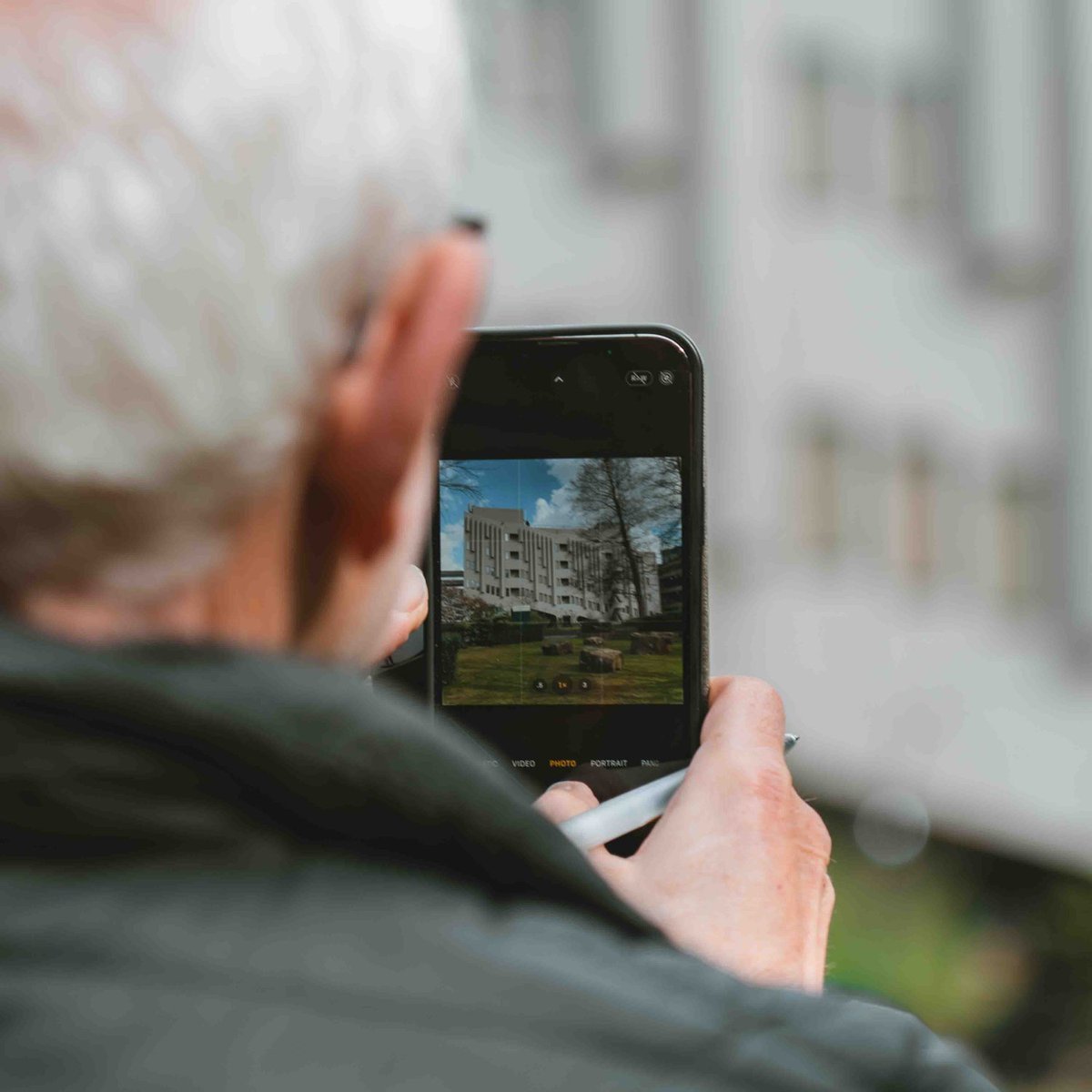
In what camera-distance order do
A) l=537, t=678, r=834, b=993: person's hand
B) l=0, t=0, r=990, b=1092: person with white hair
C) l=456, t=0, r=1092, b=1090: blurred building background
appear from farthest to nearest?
l=456, t=0, r=1092, b=1090: blurred building background, l=537, t=678, r=834, b=993: person's hand, l=0, t=0, r=990, b=1092: person with white hair

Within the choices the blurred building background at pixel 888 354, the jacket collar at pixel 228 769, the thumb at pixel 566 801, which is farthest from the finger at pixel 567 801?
the blurred building background at pixel 888 354

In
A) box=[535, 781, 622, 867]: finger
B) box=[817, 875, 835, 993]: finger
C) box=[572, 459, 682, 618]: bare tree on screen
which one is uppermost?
box=[572, 459, 682, 618]: bare tree on screen

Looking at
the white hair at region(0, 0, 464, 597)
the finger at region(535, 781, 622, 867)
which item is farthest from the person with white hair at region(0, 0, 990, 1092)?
the finger at region(535, 781, 622, 867)

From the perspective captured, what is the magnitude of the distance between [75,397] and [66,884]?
158 millimetres

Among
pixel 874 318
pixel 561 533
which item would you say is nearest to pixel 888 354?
pixel 874 318

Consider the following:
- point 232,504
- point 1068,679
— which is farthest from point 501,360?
point 1068,679

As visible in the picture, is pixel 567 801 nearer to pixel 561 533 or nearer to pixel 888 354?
pixel 561 533

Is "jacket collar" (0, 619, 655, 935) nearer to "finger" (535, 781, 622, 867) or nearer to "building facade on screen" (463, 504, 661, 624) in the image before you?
"finger" (535, 781, 622, 867)

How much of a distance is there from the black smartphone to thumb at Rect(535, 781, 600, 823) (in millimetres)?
115

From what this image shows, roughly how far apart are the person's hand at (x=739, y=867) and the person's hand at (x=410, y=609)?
0.17 m

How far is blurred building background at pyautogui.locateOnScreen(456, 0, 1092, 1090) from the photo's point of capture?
6.49 m

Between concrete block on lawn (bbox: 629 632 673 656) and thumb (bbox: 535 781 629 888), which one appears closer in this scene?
thumb (bbox: 535 781 629 888)

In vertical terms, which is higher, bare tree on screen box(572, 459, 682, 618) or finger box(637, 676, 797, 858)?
bare tree on screen box(572, 459, 682, 618)

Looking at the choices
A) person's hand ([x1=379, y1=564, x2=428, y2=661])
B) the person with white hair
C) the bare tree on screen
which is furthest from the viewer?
the bare tree on screen
